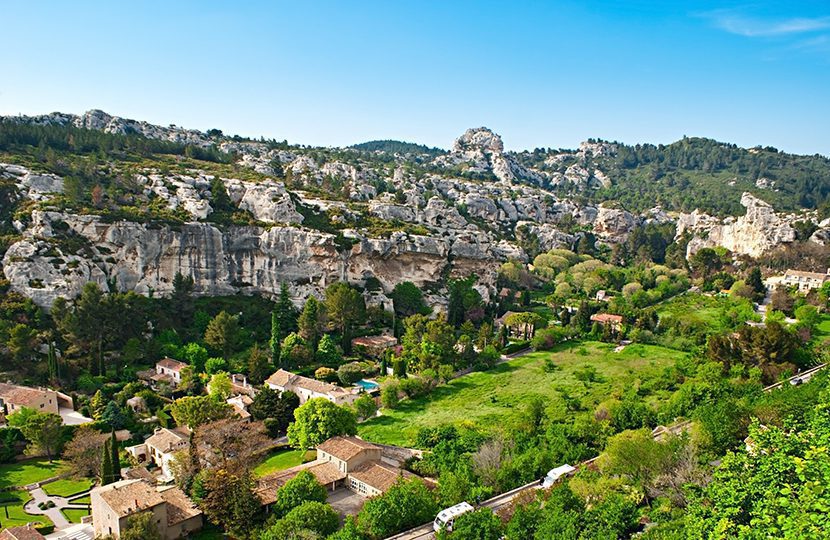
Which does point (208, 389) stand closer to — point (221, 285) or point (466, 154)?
point (221, 285)

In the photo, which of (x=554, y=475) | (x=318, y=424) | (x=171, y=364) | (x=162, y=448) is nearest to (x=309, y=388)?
(x=318, y=424)

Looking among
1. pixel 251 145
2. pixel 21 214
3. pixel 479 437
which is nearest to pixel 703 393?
pixel 479 437

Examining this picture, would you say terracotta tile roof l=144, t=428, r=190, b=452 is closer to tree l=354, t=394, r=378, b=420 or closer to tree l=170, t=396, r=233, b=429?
tree l=170, t=396, r=233, b=429

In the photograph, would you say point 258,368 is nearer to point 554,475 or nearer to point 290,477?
point 290,477

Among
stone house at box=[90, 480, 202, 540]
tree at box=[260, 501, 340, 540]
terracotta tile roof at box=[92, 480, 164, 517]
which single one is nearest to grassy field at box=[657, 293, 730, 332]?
tree at box=[260, 501, 340, 540]

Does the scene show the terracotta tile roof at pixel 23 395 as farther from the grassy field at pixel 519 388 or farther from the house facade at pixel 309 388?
the grassy field at pixel 519 388
